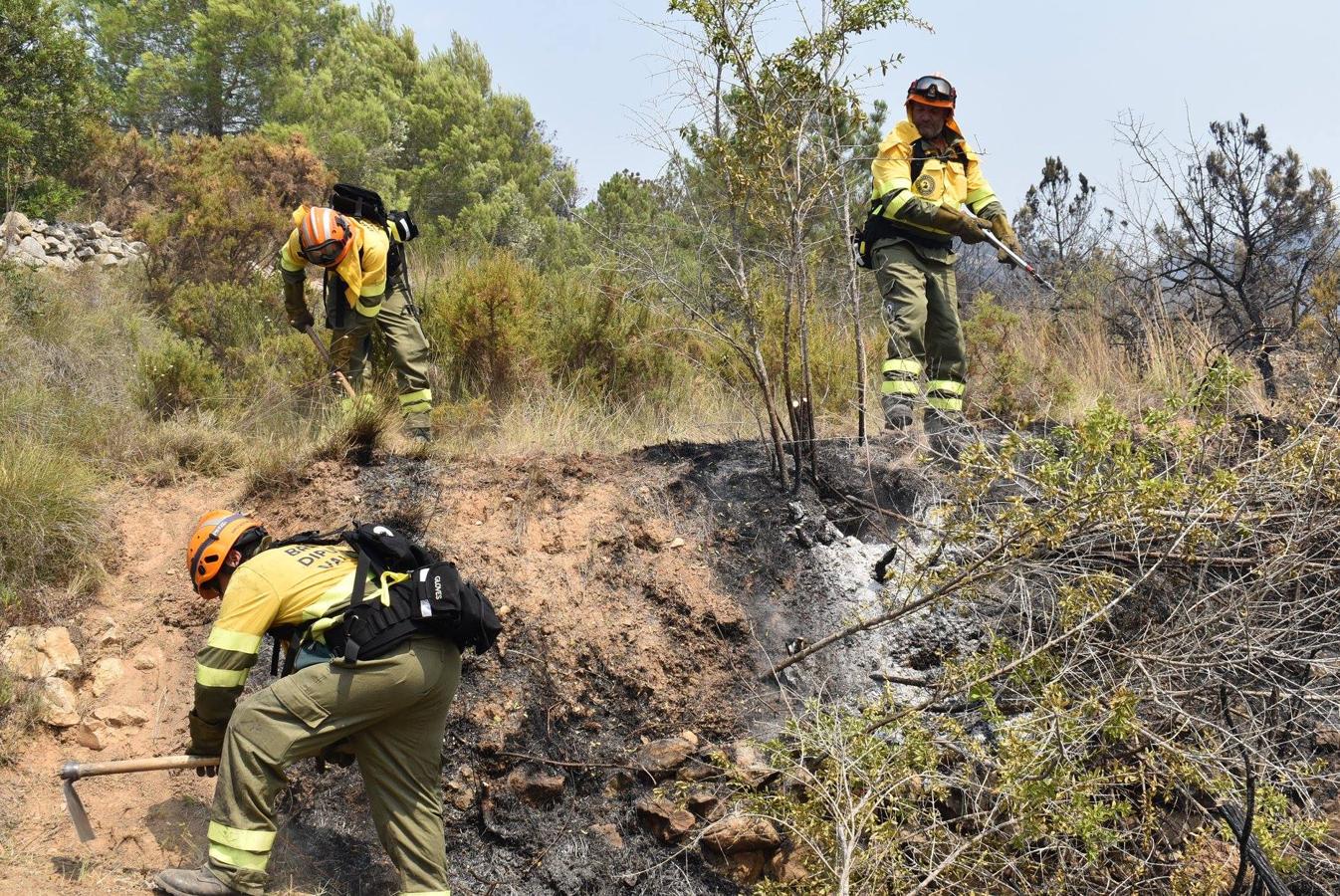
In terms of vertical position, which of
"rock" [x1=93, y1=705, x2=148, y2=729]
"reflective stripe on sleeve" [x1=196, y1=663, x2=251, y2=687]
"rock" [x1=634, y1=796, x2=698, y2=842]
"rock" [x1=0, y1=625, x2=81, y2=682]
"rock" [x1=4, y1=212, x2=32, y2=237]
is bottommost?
"rock" [x1=634, y1=796, x2=698, y2=842]

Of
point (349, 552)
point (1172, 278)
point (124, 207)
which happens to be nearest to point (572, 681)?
point (349, 552)

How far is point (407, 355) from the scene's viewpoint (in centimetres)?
660

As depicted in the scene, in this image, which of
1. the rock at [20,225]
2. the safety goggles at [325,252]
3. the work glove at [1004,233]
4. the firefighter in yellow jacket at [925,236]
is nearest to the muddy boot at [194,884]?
the safety goggles at [325,252]

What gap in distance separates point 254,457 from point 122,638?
51.4 inches

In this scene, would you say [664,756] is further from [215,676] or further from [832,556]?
[215,676]

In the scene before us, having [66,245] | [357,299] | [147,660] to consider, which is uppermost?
[66,245]

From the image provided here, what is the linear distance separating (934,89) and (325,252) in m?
3.72

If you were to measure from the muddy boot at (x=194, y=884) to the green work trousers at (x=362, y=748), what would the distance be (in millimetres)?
48

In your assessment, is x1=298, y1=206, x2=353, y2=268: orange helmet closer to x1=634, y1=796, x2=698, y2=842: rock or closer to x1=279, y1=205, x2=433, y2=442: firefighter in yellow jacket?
x1=279, y1=205, x2=433, y2=442: firefighter in yellow jacket

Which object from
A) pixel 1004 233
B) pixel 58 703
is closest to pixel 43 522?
pixel 58 703

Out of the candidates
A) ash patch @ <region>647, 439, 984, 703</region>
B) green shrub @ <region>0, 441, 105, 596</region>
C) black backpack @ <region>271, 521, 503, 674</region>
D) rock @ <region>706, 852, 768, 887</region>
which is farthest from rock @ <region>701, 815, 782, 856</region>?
green shrub @ <region>0, 441, 105, 596</region>

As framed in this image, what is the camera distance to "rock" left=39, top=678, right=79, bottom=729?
4.66 metres

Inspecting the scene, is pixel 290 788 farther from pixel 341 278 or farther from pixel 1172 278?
pixel 1172 278

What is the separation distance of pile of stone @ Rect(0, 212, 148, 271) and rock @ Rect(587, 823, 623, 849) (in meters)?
6.47
